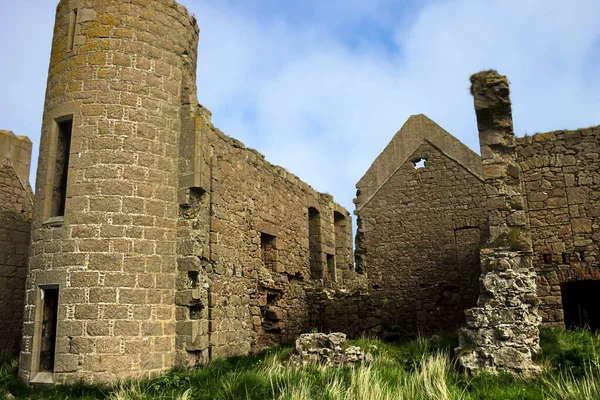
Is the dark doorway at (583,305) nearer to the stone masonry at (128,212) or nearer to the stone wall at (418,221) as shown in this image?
the stone wall at (418,221)

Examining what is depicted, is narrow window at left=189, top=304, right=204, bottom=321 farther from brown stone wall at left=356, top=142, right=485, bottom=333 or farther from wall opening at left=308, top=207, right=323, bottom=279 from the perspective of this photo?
brown stone wall at left=356, top=142, right=485, bottom=333

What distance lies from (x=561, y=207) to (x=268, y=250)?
6322mm

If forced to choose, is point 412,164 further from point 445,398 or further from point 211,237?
point 445,398

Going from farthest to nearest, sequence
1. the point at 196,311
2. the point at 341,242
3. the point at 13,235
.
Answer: the point at 341,242 < the point at 13,235 < the point at 196,311

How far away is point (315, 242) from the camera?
51.3 feet

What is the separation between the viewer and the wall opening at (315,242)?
15.4m

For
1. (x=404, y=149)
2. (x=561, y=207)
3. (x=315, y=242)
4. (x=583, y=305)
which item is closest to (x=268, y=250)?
(x=315, y=242)

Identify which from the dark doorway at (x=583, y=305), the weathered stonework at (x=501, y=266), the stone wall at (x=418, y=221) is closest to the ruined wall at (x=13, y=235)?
the stone wall at (x=418, y=221)

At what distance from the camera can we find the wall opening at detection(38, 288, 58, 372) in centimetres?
839

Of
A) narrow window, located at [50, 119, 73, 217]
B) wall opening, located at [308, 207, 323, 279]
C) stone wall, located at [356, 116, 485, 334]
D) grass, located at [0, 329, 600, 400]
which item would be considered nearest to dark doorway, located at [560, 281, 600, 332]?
stone wall, located at [356, 116, 485, 334]

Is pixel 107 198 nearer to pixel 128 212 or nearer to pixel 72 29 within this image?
pixel 128 212

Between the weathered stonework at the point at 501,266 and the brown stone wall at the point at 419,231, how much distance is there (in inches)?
250

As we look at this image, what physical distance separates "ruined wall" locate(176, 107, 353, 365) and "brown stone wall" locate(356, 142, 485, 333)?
Result: 78.2 inches

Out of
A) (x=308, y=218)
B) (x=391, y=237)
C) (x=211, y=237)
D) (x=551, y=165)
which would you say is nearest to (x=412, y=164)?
(x=391, y=237)
